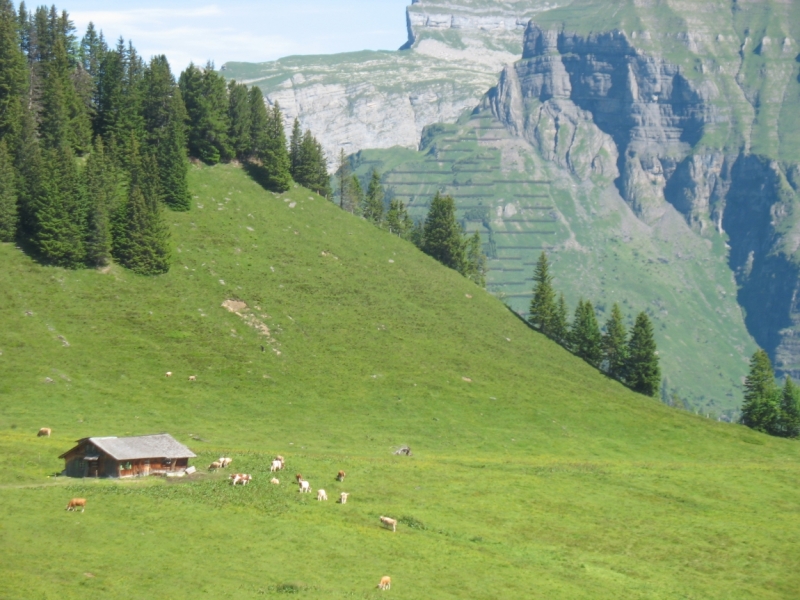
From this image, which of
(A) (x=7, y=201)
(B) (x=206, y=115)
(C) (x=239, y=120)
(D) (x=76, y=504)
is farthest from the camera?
(C) (x=239, y=120)

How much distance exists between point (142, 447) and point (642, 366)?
3915 inches

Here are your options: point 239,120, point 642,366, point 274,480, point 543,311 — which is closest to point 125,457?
point 274,480

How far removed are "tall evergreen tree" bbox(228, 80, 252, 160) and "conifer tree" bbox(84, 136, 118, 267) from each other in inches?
1424

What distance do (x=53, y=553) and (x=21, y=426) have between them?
37.3 meters

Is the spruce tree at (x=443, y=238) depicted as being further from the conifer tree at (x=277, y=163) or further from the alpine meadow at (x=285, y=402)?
the conifer tree at (x=277, y=163)

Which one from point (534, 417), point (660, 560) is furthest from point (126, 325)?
point (660, 560)

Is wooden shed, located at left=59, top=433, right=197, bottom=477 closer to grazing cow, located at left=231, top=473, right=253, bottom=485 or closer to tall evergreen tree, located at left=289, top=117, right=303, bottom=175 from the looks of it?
grazing cow, located at left=231, top=473, right=253, bottom=485

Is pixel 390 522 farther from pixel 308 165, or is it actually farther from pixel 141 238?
pixel 308 165

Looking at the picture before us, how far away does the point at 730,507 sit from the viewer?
3903 inches

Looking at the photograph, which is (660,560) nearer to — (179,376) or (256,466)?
(256,466)

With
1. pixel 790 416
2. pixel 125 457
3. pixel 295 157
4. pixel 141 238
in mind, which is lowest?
pixel 790 416

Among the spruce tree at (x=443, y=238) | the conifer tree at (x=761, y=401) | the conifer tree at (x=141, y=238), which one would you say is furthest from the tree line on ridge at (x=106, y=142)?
the conifer tree at (x=761, y=401)

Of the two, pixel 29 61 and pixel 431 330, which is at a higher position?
pixel 29 61

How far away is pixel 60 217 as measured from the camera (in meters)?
130
